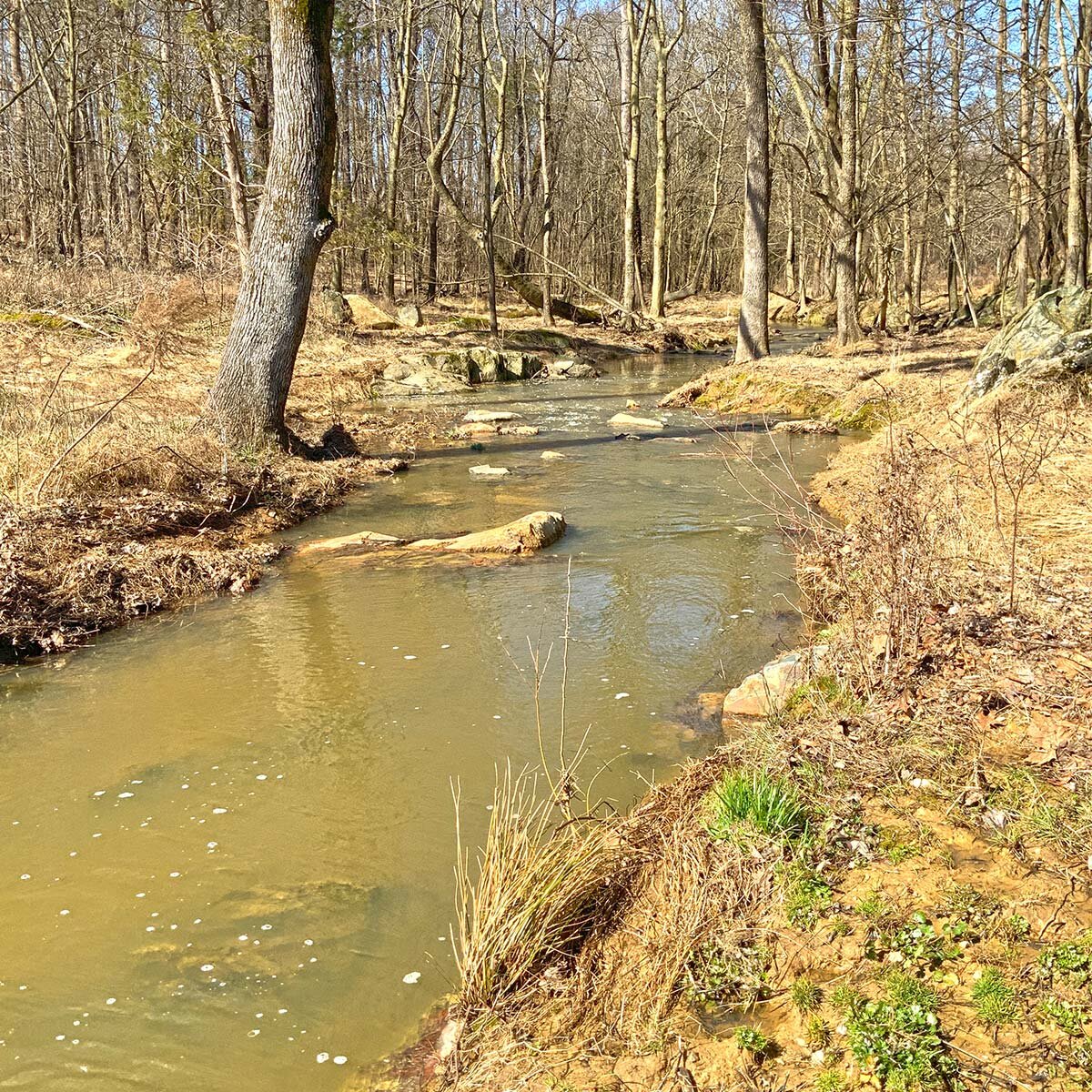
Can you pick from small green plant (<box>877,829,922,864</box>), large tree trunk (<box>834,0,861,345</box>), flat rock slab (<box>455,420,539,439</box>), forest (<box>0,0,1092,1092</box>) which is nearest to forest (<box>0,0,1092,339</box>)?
large tree trunk (<box>834,0,861,345</box>)

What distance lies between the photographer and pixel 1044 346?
1042cm

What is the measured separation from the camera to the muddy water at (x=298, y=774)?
3.25 m

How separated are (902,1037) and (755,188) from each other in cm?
1758

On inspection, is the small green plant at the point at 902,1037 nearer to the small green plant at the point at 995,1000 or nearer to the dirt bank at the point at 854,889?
the dirt bank at the point at 854,889

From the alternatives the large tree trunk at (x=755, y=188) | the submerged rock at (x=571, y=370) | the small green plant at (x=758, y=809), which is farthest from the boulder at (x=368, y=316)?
the small green plant at (x=758, y=809)

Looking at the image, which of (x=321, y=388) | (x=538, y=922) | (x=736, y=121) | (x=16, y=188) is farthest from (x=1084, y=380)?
(x=736, y=121)

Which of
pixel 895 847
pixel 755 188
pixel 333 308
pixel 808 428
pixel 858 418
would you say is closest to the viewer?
pixel 895 847

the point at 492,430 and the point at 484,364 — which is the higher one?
the point at 484,364

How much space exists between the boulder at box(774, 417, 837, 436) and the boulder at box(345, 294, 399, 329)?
15045 mm

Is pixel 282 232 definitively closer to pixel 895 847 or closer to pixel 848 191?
pixel 895 847

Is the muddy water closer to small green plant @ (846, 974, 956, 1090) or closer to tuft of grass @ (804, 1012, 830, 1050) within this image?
tuft of grass @ (804, 1012, 830, 1050)

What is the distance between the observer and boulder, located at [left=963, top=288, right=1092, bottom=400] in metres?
10.1

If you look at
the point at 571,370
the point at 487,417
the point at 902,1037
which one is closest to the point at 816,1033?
the point at 902,1037

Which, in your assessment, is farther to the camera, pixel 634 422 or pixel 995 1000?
pixel 634 422
